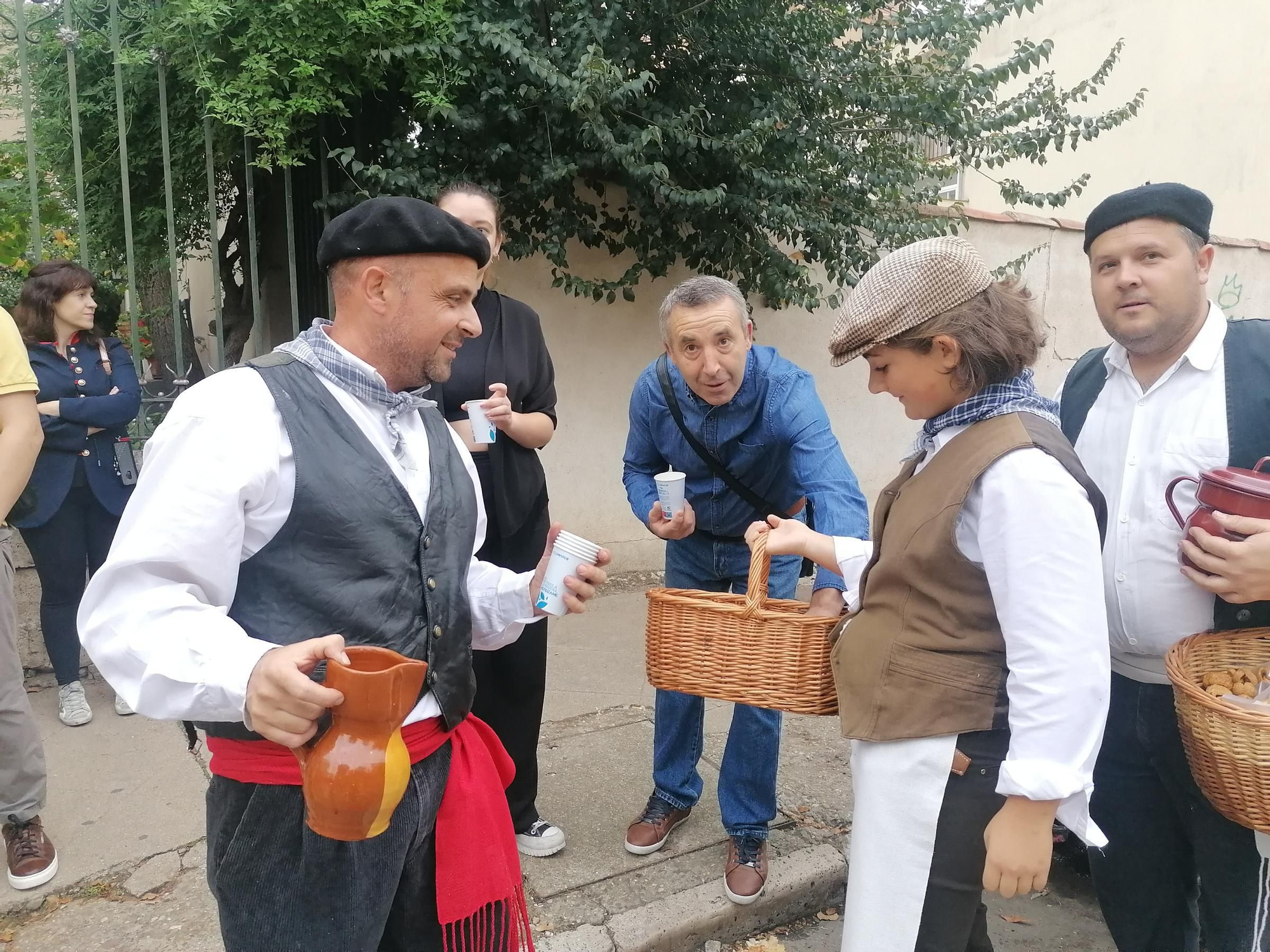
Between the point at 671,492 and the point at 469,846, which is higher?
the point at 671,492

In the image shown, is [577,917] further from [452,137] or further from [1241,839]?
[452,137]

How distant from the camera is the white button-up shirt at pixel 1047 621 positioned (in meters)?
1.47

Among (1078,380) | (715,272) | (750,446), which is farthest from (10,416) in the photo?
(715,272)

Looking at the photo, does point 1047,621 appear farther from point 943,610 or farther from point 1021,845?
point 1021,845

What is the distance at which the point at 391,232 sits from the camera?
1510 millimetres

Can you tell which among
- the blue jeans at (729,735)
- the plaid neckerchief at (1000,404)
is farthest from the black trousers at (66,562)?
the plaid neckerchief at (1000,404)

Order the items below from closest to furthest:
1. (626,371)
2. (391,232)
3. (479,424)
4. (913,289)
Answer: (391,232), (913,289), (479,424), (626,371)

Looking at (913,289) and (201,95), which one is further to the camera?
(201,95)

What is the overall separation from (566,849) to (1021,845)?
185 centimetres

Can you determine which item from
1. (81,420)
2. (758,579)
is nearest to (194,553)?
(758,579)

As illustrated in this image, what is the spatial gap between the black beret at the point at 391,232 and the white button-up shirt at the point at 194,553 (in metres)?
0.25

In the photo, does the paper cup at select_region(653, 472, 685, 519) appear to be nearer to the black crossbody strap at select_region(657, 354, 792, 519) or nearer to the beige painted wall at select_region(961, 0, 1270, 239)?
the black crossbody strap at select_region(657, 354, 792, 519)

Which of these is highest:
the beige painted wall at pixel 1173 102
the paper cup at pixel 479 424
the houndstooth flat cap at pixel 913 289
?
the beige painted wall at pixel 1173 102

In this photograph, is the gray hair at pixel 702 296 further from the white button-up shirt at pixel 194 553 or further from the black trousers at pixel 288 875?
the black trousers at pixel 288 875
